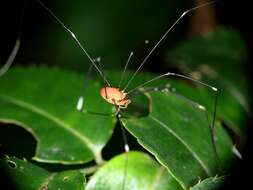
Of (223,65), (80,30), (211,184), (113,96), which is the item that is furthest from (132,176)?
(80,30)

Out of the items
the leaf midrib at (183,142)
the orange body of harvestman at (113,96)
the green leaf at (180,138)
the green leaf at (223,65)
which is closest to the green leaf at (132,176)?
Answer: the green leaf at (180,138)

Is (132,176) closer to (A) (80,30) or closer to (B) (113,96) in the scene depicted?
(B) (113,96)

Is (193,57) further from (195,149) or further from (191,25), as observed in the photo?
(195,149)

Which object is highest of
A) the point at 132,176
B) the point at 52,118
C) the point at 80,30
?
the point at 80,30

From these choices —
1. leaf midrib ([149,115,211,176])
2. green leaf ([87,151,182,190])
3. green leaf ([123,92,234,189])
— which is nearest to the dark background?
green leaf ([123,92,234,189])

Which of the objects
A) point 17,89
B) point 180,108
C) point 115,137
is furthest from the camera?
point 17,89

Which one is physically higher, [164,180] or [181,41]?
[181,41]

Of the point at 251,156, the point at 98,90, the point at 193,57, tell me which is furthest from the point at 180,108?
the point at 193,57
